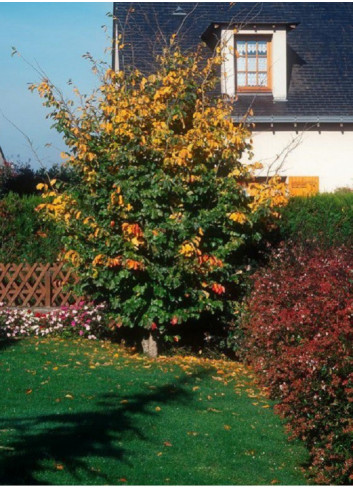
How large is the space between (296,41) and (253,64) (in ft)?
6.44

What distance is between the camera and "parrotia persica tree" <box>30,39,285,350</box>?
10531mm

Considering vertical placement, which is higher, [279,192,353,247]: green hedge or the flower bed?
[279,192,353,247]: green hedge

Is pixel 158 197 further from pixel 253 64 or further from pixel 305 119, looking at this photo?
pixel 253 64

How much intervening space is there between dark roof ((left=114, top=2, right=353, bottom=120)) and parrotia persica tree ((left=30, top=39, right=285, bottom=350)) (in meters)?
6.46

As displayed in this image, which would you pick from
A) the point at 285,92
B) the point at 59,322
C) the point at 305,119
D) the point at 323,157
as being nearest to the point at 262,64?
the point at 285,92

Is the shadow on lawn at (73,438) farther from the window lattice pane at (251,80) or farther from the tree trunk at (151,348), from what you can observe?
the window lattice pane at (251,80)

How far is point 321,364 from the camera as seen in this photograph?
21.6 feet

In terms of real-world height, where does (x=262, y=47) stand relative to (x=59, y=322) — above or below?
above

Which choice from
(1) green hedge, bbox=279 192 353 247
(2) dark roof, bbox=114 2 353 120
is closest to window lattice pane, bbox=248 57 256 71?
(2) dark roof, bbox=114 2 353 120

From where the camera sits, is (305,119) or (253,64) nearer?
(305,119)

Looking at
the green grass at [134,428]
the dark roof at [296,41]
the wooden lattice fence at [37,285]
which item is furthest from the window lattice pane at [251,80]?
the green grass at [134,428]

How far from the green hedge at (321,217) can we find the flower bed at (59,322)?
3.28m

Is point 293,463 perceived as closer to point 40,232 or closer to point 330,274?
point 330,274

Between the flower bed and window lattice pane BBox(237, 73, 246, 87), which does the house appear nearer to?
window lattice pane BBox(237, 73, 246, 87)
